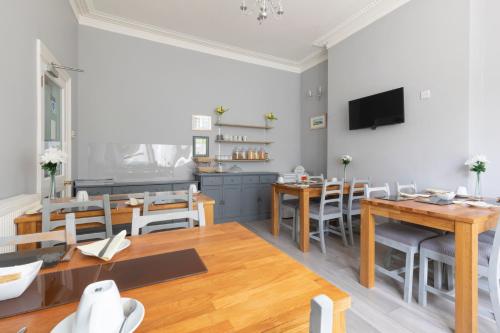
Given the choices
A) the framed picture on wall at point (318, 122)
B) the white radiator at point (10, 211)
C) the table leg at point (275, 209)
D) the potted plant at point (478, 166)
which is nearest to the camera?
the white radiator at point (10, 211)

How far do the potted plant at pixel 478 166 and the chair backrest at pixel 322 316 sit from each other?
2.70 metres

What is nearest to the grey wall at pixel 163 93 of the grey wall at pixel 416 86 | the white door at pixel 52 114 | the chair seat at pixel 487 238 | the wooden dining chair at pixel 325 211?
the white door at pixel 52 114

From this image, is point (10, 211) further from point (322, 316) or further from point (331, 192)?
point (331, 192)

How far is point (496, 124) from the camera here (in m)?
2.31

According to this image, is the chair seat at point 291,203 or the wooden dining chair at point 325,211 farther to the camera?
the chair seat at point 291,203

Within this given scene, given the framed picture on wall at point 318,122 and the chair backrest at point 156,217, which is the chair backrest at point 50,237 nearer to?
the chair backrest at point 156,217

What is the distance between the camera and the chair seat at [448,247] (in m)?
1.52

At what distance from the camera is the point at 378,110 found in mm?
3201

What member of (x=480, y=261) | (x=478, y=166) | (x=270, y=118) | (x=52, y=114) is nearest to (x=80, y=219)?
(x=52, y=114)

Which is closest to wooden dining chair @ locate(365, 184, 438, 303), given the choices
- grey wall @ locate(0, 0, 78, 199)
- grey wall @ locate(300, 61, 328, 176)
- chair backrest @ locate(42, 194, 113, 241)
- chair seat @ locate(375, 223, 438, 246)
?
chair seat @ locate(375, 223, 438, 246)

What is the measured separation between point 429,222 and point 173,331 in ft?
5.85

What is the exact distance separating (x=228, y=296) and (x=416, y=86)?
3.33 meters

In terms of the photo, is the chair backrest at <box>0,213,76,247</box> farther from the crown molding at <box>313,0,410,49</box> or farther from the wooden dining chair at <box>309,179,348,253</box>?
the crown molding at <box>313,0,410,49</box>

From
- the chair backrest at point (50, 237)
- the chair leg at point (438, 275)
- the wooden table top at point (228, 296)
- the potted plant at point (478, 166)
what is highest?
the potted plant at point (478, 166)
